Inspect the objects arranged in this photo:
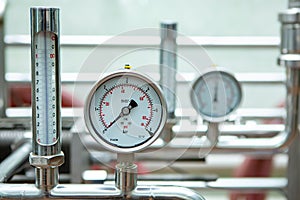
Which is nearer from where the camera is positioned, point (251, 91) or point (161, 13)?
point (161, 13)

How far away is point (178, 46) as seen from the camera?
4.41 feet

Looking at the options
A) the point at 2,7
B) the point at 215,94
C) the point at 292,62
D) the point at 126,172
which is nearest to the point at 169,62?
the point at 215,94

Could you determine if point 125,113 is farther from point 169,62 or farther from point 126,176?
point 169,62

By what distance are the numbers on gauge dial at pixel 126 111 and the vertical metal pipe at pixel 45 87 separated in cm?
7

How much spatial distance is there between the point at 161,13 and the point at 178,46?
2.87ft

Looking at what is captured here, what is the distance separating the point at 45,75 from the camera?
2.87 feet

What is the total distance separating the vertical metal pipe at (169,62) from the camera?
4.11 ft

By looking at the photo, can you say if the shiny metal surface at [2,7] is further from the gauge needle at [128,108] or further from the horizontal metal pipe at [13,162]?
the gauge needle at [128,108]

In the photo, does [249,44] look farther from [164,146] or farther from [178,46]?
[164,146]

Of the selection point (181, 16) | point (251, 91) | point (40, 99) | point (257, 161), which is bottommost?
point (257, 161)

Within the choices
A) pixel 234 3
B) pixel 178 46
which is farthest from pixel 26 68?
pixel 178 46

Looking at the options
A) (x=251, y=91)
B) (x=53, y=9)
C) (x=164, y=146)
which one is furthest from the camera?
(x=251, y=91)

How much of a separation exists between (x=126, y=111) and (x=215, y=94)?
0.53m

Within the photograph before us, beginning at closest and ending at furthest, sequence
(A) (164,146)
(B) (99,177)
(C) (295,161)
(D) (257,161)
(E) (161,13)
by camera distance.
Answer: (A) (164,146) → (B) (99,177) → (C) (295,161) → (D) (257,161) → (E) (161,13)
